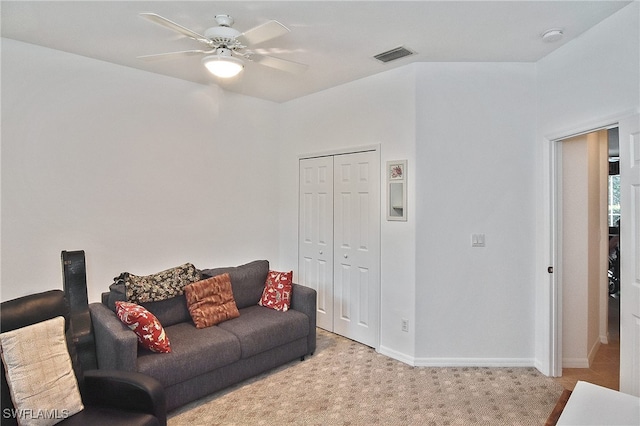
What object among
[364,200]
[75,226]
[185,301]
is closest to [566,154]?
[364,200]

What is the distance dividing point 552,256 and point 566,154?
0.92m

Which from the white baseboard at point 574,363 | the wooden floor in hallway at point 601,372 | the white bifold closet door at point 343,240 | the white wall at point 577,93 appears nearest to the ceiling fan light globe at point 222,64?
the white bifold closet door at point 343,240

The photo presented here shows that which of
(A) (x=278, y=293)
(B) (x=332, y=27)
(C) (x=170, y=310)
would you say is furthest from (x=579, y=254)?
(C) (x=170, y=310)

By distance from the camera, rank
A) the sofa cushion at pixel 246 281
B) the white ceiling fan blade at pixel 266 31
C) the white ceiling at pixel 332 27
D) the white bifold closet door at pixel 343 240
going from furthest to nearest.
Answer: the white bifold closet door at pixel 343 240 → the sofa cushion at pixel 246 281 → the white ceiling at pixel 332 27 → the white ceiling fan blade at pixel 266 31

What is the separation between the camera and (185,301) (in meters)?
3.27

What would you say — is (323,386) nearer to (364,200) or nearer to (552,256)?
(364,200)

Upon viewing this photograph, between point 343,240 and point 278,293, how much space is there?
3.11 ft

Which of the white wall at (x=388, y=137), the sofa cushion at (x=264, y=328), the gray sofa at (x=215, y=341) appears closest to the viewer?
the gray sofa at (x=215, y=341)

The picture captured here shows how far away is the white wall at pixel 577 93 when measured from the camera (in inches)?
92.5

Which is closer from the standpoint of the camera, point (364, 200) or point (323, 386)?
point (323, 386)

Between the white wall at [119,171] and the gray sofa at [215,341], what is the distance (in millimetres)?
563

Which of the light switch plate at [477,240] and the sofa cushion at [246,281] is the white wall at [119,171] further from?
the light switch plate at [477,240]

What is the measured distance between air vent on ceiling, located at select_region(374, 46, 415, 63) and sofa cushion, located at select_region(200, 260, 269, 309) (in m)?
2.33

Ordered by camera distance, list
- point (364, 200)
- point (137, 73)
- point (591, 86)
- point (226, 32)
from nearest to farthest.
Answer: point (226, 32), point (591, 86), point (137, 73), point (364, 200)
